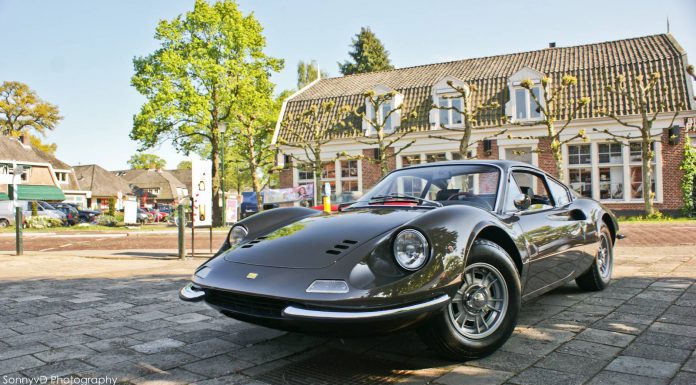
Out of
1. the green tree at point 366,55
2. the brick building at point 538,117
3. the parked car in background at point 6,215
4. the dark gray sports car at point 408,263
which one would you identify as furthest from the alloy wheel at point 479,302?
the green tree at point 366,55

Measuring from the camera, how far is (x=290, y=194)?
78.2 ft

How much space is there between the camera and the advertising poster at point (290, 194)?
2339 centimetres

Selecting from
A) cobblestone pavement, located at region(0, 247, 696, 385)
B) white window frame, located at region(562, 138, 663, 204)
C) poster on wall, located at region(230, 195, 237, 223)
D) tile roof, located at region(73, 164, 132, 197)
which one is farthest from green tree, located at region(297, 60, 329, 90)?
cobblestone pavement, located at region(0, 247, 696, 385)

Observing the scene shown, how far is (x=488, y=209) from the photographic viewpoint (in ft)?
11.5

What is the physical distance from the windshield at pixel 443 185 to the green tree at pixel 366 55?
140 feet

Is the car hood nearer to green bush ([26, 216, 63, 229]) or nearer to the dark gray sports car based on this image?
the dark gray sports car

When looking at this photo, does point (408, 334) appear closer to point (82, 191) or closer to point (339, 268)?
point (339, 268)

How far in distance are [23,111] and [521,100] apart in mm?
50068

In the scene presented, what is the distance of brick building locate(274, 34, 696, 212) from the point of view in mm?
20875

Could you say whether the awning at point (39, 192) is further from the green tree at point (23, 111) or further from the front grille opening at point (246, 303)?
the front grille opening at point (246, 303)

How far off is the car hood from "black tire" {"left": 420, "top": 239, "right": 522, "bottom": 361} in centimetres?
47

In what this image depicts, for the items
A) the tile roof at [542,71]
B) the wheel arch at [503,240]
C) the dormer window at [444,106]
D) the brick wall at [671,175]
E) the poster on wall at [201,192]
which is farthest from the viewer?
the dormer window at [444,106]

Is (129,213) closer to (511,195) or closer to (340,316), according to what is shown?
(511,195)

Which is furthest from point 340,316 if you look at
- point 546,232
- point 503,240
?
point 546,232
